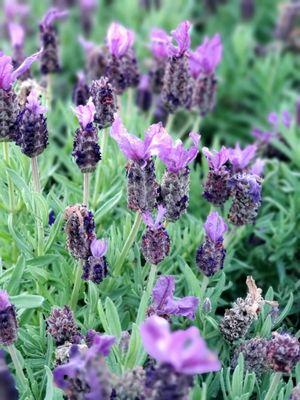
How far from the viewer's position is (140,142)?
124 centimetres

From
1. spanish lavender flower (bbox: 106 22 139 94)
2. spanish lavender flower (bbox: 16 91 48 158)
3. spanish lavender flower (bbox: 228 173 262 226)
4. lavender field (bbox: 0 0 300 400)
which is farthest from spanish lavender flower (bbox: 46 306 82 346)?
spanish lavender flower (bbox: 106 22 139 94)

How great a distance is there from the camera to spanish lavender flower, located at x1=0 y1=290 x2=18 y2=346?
45.2 inches

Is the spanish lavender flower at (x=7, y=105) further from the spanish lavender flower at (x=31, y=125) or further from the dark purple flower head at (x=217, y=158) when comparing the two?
the dark purple flower head at (x=217, y=158)

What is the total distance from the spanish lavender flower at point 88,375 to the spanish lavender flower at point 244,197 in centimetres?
52

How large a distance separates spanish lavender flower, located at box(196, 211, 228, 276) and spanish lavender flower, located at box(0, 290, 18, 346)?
1.37ft

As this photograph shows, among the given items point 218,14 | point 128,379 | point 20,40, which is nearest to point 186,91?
point 20,40

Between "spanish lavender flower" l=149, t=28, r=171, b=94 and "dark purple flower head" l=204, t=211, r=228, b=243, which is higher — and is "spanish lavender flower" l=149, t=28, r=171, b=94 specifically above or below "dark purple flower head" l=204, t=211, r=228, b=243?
above

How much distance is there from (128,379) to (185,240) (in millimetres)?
651

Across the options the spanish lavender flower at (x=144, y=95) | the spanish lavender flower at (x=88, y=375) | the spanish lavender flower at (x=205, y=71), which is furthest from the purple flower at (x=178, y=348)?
the spanish lavender flower at (x=144, y=95)

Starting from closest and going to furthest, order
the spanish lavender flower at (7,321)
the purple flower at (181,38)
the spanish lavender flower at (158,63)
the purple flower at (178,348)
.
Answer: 1. the purple flower at (178,348)
2. the spanish lavender flower at (7,321)
3. the purple flower at (181,38)
4. the spanish lavender flower at (158,63)

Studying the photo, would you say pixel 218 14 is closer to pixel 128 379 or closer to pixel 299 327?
pixel 299 327

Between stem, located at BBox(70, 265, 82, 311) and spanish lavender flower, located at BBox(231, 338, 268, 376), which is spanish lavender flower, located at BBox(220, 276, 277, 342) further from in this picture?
stem, located at BBox(70, 265, 82, 311)

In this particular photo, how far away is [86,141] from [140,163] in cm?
12

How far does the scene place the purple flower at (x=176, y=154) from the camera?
125 cm
